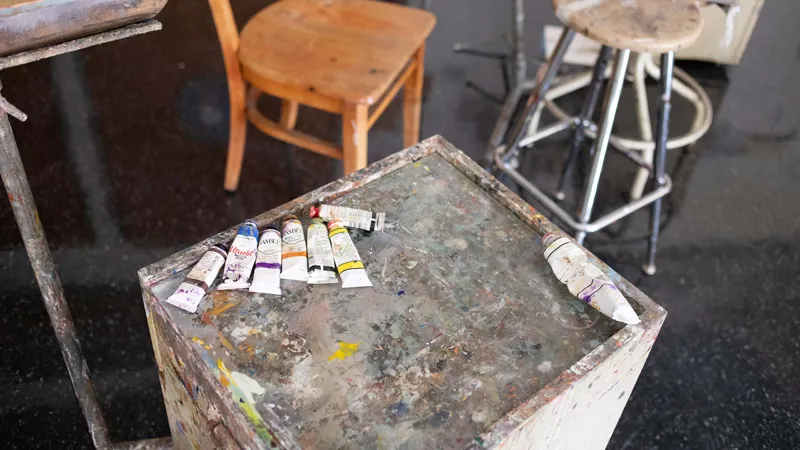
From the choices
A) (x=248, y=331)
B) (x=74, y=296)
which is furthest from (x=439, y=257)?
(x=74, y=296)

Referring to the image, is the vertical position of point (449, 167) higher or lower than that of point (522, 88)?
higher

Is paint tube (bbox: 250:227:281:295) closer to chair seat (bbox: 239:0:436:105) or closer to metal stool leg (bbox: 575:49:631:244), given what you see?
chair seat (bbox: 239:0:436:105)

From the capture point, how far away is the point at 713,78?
2818 millimetres

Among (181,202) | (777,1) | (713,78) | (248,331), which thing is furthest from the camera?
(777,1)

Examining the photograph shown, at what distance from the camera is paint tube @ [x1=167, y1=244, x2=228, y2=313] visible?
1034 millimetres

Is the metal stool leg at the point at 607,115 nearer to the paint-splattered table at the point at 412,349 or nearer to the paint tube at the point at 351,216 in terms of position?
the paint-splattered table at the point at 412,349

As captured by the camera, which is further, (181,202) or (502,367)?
(181,202)

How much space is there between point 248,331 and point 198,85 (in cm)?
177

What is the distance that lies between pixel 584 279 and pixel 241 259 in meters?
0.55

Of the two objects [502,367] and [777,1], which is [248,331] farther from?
[777,1]

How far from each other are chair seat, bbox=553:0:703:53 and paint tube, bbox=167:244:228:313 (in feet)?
3.13

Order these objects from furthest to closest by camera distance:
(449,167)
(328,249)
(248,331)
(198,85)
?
(198,85)
(449,167)
(328,249)
(248,331)

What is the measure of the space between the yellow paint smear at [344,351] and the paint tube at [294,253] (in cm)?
14

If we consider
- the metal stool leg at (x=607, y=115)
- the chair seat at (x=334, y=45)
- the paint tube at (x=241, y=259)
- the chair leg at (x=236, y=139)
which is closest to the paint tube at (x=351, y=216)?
the paint tube at (x=241, y=259)
